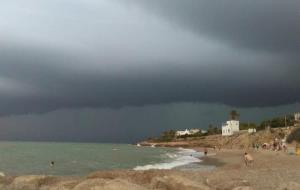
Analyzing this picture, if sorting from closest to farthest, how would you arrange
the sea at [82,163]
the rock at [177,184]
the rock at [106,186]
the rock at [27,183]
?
the rock at [106,186] → the rock at [177,184] → the rock at [27,183] → the sea at [82,163]

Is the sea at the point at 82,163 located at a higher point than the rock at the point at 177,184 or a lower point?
lower

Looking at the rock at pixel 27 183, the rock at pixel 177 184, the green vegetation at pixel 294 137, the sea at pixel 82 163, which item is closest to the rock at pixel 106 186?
the rock at pixel 177 184

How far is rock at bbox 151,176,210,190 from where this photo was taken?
19.4 m

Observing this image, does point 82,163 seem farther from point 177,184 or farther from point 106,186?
point 106,186

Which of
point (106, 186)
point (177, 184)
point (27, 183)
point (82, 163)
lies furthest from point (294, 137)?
point (106, 186)

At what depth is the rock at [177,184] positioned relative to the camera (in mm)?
19428

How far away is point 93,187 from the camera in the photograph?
15859 mm

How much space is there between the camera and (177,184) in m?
19.8

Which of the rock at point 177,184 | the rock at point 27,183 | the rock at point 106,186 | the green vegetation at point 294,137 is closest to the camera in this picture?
the rock at point 106,186

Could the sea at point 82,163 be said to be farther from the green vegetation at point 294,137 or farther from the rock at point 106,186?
the rock at point 106,186

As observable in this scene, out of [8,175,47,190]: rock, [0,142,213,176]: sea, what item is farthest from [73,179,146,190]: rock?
[0,142,213,176]: sea

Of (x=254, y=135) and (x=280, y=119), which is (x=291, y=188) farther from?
(x=280, y=119)

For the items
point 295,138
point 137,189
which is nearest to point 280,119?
point 295,138

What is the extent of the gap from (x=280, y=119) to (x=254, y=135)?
3456cm
